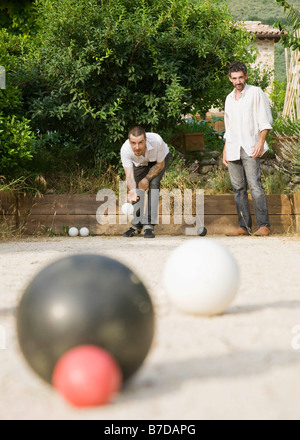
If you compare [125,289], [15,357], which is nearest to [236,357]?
[125,289]

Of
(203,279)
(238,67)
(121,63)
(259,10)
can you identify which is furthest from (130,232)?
(259,10)

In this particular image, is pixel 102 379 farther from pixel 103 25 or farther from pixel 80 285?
pixel 103 25

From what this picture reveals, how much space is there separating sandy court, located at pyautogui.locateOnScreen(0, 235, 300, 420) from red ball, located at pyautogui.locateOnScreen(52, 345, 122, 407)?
0.17 ft

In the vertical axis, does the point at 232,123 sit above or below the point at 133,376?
above

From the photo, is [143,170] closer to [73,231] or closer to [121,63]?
[73,231]

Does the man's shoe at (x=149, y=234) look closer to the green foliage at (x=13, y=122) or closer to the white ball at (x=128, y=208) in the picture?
the white ball at (x=128, y=208)

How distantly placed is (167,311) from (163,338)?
0.52 m

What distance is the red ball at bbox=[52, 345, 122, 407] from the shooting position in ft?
5.81

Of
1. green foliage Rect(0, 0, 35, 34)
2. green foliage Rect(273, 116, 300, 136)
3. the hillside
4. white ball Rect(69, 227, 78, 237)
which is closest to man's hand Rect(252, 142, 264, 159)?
green foliage Rect(273, 116, 300, 136)

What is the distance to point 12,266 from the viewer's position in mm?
4707

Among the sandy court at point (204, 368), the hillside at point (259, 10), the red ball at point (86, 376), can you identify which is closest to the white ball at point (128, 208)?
the sandy court at point (204, 368)

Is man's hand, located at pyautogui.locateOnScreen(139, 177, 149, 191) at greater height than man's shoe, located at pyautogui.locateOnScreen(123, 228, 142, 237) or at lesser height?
greater

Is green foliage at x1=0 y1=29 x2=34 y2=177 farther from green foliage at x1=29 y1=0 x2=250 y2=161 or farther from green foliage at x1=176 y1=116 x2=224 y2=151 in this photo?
green foliage at x1=176 y1=116 x2=224 y2=151

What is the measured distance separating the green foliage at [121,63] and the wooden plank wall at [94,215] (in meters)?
1.00
